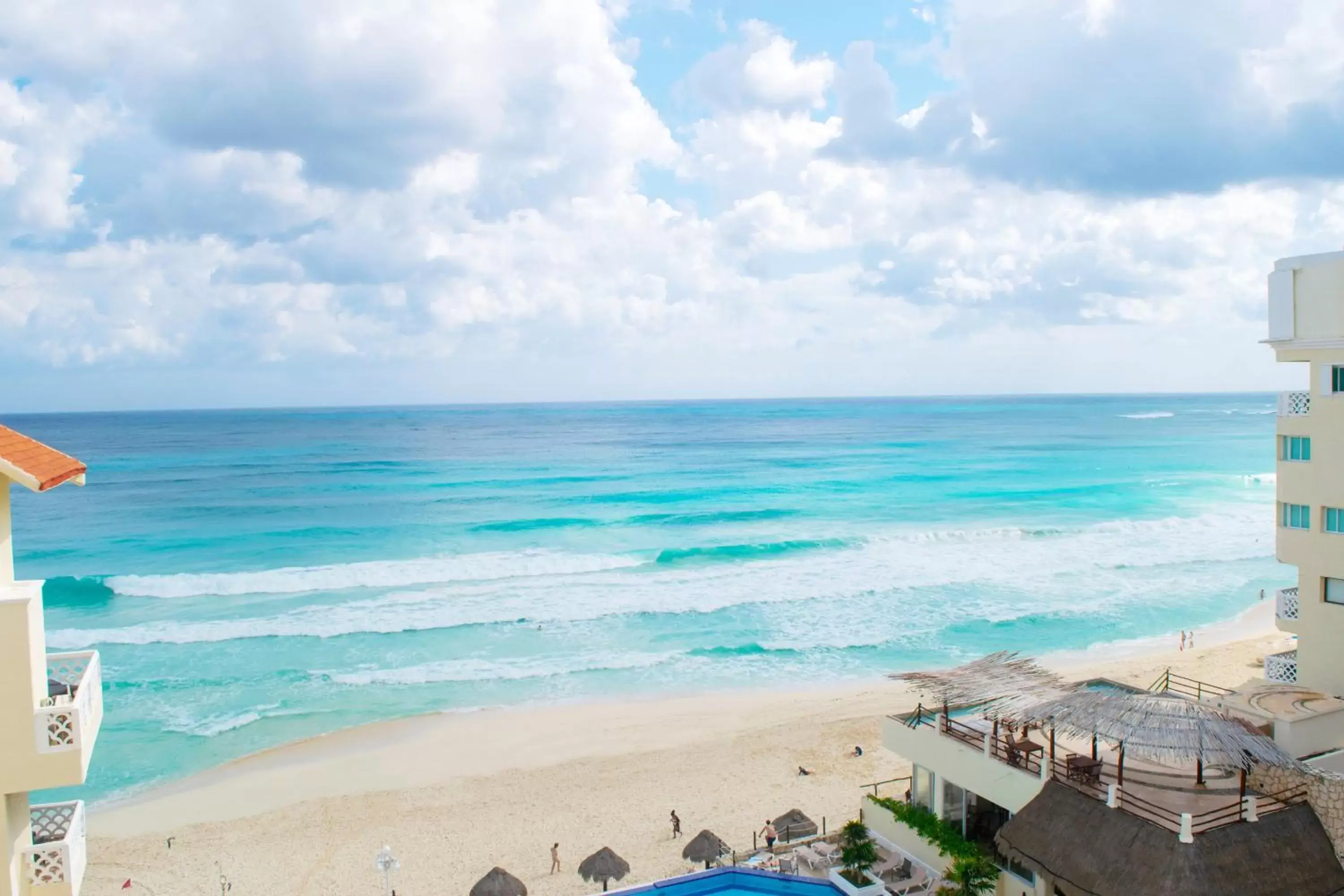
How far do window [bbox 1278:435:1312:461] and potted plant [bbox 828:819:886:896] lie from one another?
9.92 m

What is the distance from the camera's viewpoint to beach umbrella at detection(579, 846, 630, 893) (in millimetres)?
17078

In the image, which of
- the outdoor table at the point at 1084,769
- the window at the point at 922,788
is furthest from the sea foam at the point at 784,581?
the outdoor table at the point at 1084,769

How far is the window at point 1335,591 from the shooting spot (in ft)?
55.0

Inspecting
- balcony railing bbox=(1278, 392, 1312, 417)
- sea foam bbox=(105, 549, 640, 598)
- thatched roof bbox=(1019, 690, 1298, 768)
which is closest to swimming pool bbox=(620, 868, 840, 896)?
thatched roof bbox=(1019, 690, 1298, 768)

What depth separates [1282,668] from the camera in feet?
58.7

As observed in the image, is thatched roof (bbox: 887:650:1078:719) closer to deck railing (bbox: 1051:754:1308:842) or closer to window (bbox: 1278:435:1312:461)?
deck railing (bbox: 1051:754:1308:842)

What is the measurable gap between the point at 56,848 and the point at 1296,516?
1865cm

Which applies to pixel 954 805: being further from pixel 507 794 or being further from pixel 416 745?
pixel 416 745

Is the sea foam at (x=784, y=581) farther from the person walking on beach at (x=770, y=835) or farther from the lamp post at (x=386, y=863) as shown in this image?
the lamp post at (x=386, y=863)

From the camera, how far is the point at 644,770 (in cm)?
2328

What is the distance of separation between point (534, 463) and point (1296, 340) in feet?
270

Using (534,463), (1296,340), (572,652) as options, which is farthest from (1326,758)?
(534,463)

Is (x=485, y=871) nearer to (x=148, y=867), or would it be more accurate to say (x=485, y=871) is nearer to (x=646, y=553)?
(x=148, y=867)

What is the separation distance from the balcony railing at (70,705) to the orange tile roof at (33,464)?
1760 mm
